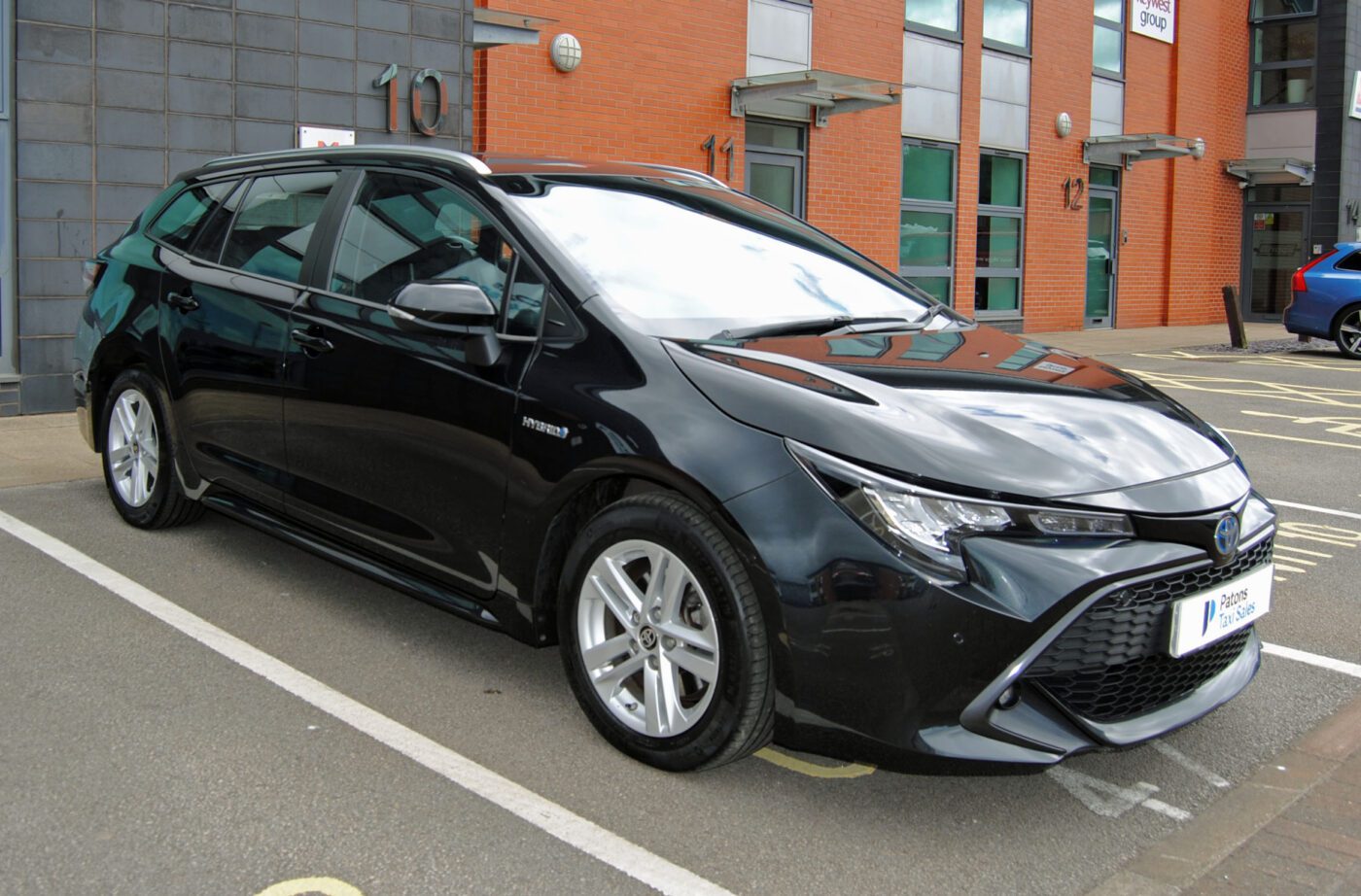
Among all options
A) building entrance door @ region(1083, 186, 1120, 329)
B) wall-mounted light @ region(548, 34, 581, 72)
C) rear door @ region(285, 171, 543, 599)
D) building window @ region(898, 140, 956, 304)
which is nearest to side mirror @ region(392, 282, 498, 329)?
rear door @ region(285, 171, 543, 599)

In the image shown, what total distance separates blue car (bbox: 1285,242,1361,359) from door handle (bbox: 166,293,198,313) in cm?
1597

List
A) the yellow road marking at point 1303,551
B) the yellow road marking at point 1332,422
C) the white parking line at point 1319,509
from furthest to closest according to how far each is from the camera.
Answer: the yellow road marking at point 1332,422, the white parking line at point 1319,509, the yellow road marking at point 1303,551

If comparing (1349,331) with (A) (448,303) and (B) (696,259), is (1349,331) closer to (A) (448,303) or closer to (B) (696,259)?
(B) (696,259)

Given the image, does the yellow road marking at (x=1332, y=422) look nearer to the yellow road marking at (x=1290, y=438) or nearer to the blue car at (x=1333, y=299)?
the yellow road marking at (x=1290, y=438)

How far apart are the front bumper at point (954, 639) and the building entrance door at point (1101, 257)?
19.2 meters

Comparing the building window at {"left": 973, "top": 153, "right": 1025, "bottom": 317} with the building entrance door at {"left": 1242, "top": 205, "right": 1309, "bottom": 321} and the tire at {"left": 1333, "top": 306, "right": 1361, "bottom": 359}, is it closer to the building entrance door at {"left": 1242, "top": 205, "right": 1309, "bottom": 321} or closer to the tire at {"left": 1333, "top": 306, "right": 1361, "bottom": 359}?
the tire at {"left": 1333, "top": 306, "right": 1361, "bottom": 359}

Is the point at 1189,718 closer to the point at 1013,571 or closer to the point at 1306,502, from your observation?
the point at 1013,571

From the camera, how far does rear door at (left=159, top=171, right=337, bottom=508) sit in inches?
182

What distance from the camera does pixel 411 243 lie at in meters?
4.26

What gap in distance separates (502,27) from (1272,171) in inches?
689

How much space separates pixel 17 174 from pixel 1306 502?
27.8 feet

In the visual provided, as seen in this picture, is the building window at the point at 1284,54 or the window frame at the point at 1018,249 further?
the building window at the point at 1284,54

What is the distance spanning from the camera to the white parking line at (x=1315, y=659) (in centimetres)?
442

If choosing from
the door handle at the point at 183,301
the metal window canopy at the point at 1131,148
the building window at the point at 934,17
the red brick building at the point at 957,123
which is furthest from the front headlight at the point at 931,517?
the metal window canopy at the point at 1131,148
